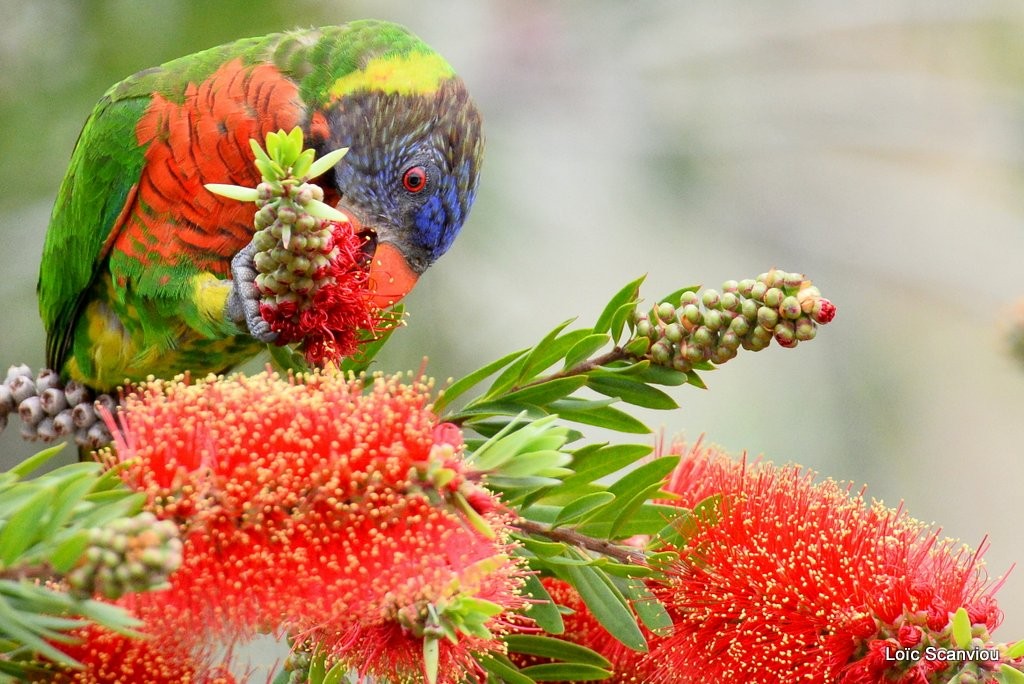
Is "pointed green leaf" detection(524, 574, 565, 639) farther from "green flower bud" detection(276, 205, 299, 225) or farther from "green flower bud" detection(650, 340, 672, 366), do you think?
"green flower bud" detection(276, 205, 299, 225)

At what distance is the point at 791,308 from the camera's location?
0.73 m

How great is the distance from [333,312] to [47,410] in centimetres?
78

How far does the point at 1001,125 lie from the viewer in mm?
4008

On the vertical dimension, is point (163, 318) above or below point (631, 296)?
below

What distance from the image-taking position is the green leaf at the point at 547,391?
32.8 inches

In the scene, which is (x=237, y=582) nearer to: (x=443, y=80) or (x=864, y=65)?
(x=443, y=80)

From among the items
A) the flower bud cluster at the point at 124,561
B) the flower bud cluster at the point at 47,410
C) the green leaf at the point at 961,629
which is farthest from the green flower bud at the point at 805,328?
the flower bud cluster at the point at 47,410

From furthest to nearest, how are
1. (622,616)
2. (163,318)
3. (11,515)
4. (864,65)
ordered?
(864,65) → (163,318) → (622,616) → (11,515)

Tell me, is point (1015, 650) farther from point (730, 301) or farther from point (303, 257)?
point (303, 257)

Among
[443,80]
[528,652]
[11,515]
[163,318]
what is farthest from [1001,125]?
[11,515]

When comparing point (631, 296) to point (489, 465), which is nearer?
point (489, 465)

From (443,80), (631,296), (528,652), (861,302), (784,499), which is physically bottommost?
(861,302)

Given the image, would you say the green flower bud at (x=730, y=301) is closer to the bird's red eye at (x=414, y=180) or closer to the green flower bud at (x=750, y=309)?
the green flower bud at (x=750, y=309)

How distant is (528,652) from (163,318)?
0.87 meters
